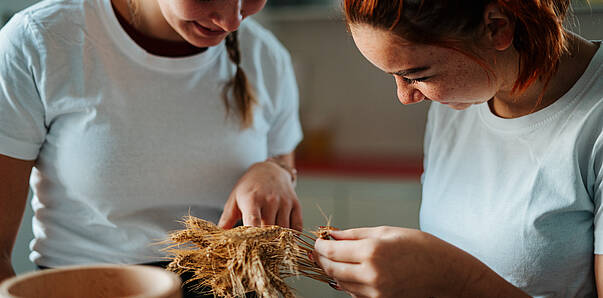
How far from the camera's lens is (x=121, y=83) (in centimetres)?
108

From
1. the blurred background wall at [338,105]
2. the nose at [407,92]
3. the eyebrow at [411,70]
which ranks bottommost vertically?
the blurred background wall at [338,105]

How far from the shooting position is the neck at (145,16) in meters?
1.09

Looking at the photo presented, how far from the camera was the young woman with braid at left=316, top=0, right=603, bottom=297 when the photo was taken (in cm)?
77

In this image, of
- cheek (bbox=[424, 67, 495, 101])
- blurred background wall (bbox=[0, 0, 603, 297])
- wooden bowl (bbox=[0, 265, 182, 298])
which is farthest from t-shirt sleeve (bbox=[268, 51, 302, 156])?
blurred background wall (bbox=[0, 0, 603, 297])

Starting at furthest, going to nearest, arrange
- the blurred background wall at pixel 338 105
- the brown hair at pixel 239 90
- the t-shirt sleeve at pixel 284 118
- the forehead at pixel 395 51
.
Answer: the blurred background wall at pixel 338 105 → the t-shirt sleeve at pixel 284 118 → the brown hair at pixel 239 90 → the forehead at pixel 395 51

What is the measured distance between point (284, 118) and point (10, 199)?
0.65m

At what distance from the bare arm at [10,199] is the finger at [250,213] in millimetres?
410

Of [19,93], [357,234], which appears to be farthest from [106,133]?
[357,234]

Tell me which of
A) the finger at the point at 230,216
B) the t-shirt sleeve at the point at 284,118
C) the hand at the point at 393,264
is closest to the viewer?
the hand at the point at 393,264

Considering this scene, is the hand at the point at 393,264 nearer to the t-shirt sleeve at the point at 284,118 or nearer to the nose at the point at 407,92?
the nose at the point at 407,92

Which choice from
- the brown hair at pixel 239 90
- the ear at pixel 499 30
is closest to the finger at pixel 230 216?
the brown hair at pixel 239 90

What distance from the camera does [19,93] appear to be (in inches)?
38.6

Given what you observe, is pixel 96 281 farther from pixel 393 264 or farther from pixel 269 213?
pixel 269 213

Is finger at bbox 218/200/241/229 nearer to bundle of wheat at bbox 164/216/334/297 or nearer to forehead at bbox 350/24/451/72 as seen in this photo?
bundle of wheat at bbox 164/216/334/297
